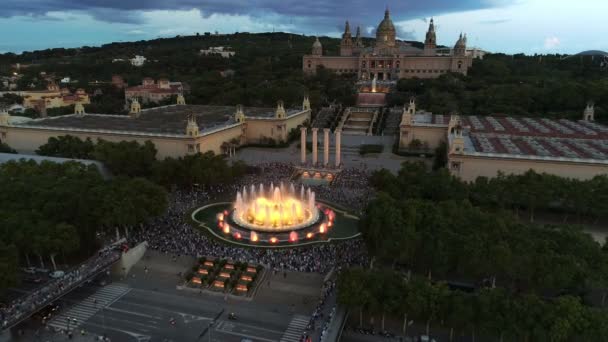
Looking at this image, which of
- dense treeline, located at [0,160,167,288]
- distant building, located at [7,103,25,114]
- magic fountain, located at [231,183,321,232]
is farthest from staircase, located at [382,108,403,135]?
distant building, located at [7,103,25,114]

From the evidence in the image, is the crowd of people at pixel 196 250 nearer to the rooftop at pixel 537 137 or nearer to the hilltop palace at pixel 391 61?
the rooftop at pixel 537 137

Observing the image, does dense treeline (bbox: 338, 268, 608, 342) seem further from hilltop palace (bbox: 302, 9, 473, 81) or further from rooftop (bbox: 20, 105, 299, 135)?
hilltop palace (bbox: 302, 9, 473, 81)

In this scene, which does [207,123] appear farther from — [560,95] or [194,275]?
[560,95]

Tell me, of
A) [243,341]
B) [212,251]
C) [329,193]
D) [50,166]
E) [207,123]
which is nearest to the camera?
[243,341]

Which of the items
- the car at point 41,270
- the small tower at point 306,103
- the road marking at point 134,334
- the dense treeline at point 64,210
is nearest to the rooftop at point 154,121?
the small tower at point 306,103

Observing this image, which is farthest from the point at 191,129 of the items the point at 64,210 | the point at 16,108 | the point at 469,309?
the point at 16,108

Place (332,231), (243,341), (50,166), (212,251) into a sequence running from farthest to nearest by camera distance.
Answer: (50,166) < (332,231) < (212,251) < (243,341)

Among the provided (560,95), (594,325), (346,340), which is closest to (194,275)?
(346,340)
